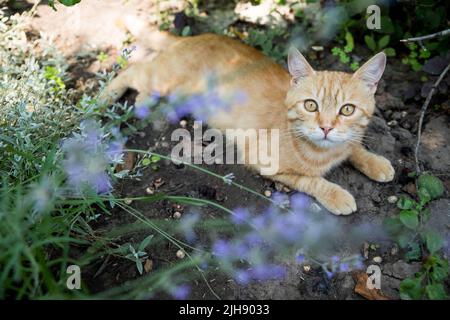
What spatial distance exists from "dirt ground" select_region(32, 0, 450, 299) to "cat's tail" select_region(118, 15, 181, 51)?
0.09 m

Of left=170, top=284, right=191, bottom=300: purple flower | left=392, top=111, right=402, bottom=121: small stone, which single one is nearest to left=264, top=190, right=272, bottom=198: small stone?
left=170, top=284, right=191, bottom=300: purple flower

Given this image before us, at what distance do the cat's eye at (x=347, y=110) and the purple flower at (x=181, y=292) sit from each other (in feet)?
3.71

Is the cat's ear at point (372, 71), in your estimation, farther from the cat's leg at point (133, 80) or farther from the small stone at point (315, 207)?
the cat's leg at point (133, 80)

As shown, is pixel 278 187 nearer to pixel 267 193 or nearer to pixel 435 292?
pixel 267 193

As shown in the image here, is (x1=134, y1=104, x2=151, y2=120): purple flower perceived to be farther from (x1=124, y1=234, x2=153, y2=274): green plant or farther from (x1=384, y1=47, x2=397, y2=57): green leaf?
(x1=384, y1=47, x2=397, y2=57): green leaf

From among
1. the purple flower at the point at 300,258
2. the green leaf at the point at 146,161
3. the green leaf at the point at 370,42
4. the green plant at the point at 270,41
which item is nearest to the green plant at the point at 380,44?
the green leaf at the point at 370,42

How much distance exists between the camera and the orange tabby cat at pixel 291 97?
221 cm

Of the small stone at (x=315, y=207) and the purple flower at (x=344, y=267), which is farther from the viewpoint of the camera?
the small stone at (x=315, y=207)

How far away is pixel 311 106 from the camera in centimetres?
226

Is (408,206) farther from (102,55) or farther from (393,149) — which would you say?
(102,55)

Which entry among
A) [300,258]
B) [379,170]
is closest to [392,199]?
[379,170]

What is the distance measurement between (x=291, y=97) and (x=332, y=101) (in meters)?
0.23
